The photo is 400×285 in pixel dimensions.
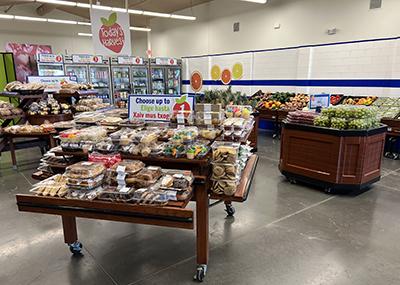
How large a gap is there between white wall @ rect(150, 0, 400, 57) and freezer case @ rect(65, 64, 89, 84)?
18.0 ft

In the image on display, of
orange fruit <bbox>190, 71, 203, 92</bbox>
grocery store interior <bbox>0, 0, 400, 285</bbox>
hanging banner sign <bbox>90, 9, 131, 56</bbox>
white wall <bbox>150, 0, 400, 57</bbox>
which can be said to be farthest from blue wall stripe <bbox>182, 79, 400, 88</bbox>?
hanging banner sign <bbox>90, 9, 131, 56</bbox>

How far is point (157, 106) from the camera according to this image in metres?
2.84

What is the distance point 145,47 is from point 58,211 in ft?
56.4

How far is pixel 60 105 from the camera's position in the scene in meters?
5.61

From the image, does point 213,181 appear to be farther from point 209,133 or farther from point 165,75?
point 165,75

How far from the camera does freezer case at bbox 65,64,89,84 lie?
9922 millimetres

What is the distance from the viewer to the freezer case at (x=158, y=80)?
12070mm

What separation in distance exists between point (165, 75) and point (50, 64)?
14.8 ft

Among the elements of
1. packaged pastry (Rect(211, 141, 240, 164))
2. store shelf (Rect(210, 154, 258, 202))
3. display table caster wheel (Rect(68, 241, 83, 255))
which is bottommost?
display table caster wheel (Rect(68, 241, 83, 255))

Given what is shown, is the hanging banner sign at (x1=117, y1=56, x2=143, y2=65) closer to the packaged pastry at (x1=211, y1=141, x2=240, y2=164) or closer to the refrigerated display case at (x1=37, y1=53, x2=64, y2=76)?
the refrigerated display case at (x1=37, y1=53, x2=64, y2=76)

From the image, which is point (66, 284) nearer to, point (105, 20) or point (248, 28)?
point (105, 20)

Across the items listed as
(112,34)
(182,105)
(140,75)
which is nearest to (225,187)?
(182,105)

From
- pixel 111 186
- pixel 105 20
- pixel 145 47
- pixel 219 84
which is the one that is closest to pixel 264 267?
pixel 111 186

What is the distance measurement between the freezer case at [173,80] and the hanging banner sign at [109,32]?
463 centimetres
